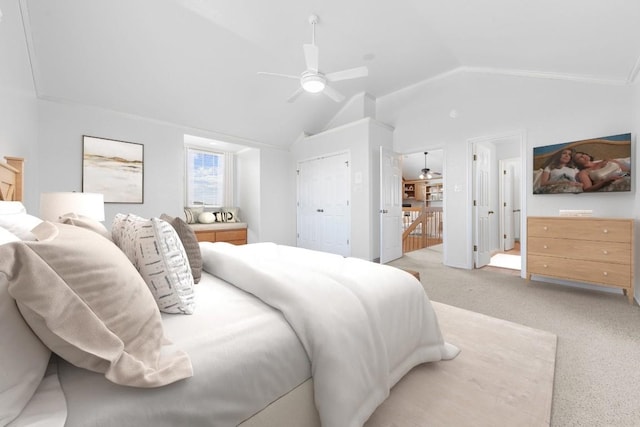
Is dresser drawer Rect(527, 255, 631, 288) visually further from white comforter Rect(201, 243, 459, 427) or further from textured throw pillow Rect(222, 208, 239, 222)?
textured throw pillow Rect(222, 208, 239, 222)

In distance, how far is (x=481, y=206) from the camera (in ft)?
14.2

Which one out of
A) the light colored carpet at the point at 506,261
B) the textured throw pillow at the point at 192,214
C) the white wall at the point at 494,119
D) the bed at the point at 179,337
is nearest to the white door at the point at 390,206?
the white wall at the point at 494,119

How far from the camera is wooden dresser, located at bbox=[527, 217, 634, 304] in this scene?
2.61 m

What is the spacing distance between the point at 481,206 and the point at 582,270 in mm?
1679

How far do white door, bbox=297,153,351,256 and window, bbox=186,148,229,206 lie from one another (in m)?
1.66

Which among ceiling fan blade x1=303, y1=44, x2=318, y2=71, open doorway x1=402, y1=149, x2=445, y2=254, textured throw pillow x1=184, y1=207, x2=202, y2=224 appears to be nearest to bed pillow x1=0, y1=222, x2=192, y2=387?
ceiling fan blade x1=303, y1=44, x2=318, y2=71

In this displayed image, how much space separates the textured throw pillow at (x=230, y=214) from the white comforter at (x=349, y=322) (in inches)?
155

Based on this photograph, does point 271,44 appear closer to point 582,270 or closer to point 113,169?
point 113,169

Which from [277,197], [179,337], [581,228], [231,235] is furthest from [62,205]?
[581,228]

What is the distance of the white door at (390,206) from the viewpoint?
4551 millimetres

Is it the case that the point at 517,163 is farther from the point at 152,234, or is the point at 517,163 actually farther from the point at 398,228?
the point at 152,234

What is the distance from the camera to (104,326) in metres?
0.66

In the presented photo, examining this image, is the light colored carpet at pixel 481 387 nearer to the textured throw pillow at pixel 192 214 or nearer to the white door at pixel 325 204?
the white door at pixel 325 204

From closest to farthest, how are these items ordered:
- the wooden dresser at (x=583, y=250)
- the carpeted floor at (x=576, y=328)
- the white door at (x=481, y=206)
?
1. the carpeted floor at (x=576, y=328)
2. the wooden dresser at (x=583, y=250)
3. the white door at (x=481, y=206)
